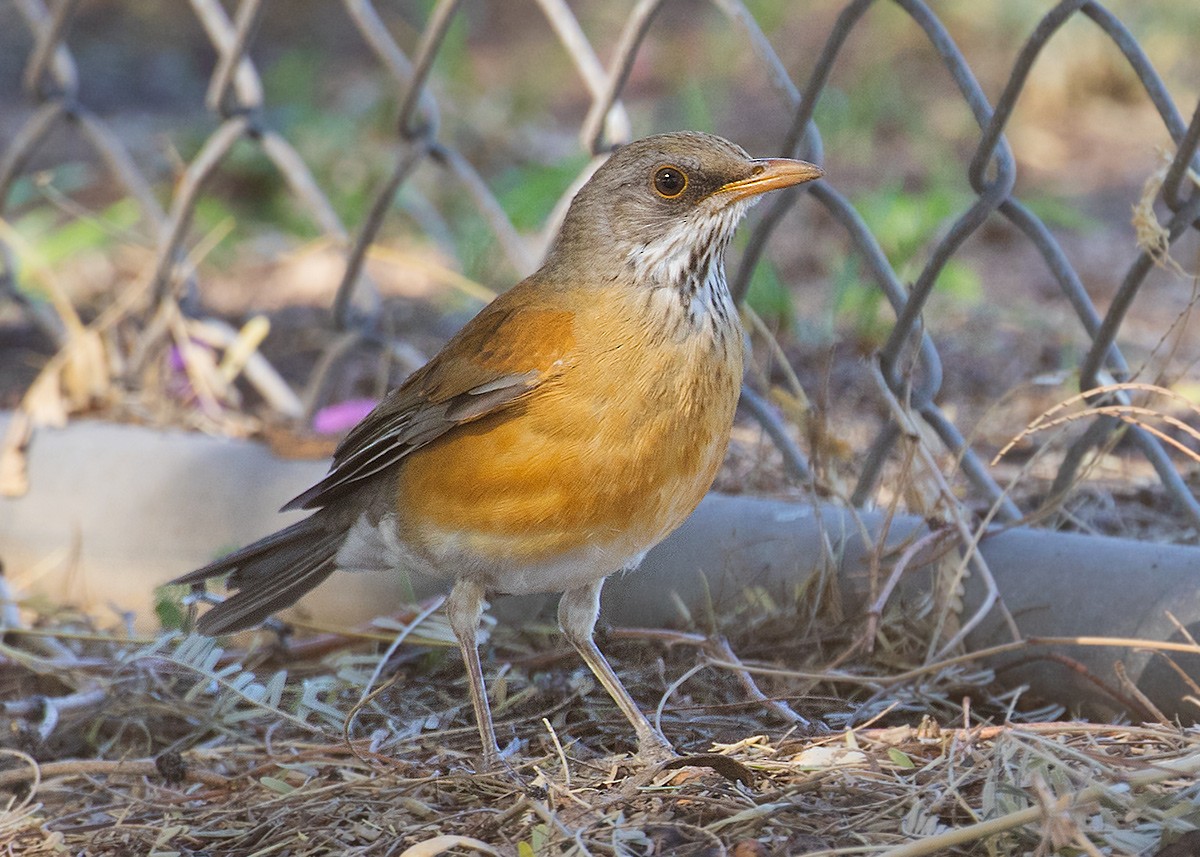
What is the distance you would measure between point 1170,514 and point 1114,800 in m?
1.94

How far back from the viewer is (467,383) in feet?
11.1

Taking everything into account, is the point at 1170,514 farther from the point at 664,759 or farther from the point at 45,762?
the point at 45,762

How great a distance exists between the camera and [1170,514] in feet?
13.4

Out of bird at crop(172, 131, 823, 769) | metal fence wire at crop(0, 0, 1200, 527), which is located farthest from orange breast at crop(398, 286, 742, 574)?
metal fence wire at crop(0, 0, 1200, 527)

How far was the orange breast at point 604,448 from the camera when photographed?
A: 3145 mm

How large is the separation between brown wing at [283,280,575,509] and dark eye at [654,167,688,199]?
37 cm

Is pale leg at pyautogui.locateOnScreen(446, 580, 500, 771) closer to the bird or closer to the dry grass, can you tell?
the bird

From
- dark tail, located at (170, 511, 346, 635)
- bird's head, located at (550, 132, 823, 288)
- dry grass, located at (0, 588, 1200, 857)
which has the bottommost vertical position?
dry grass, located at (0, 588, 1200, 857)

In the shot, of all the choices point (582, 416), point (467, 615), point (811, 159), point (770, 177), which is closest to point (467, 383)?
point (582, 416)

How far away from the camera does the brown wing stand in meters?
3.28

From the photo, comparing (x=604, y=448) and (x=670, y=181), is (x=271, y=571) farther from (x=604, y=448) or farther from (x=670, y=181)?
(x=670, y=181)

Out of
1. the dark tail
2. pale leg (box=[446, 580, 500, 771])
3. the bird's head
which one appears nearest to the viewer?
the bird's head

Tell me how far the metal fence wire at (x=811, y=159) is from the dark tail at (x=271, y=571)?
133 centimetres

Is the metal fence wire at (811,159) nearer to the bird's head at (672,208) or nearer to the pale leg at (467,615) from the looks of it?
the bird's head at (672,208)
